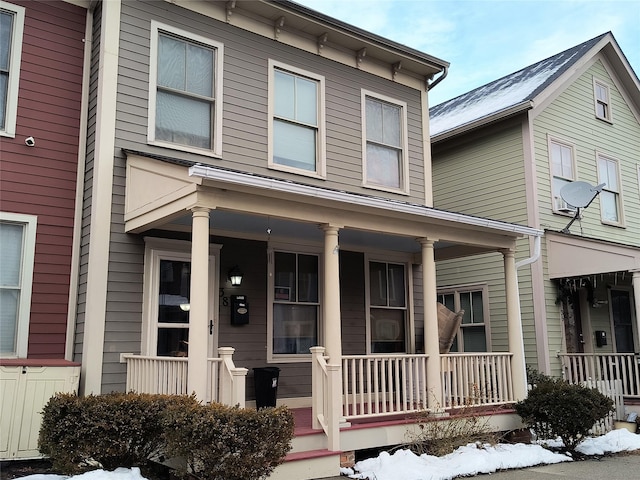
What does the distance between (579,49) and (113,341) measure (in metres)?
12.3

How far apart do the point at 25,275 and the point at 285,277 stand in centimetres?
365

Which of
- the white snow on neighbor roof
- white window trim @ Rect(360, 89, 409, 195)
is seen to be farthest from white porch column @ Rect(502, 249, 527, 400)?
the white snow on neighbor roof

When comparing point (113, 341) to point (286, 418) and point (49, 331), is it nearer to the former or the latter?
point (49, 331)

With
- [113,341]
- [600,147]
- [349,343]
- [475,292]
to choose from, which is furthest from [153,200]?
[600,147]

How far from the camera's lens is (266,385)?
8102 mm

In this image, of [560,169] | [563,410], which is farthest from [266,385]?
[560,169]

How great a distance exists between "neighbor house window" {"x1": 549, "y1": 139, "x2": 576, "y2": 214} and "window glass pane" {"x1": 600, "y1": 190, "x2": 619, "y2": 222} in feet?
4.23

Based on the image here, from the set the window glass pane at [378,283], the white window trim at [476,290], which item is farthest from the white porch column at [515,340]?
the white window trim at [476,290]

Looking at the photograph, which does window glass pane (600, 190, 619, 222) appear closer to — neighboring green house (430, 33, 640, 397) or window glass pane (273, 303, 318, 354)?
neighboring green house (430, 33, 640, 397)

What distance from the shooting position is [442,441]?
24.8ft

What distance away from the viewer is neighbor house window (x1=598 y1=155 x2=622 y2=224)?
44.9 feet

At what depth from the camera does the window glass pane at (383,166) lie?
10.3 meters

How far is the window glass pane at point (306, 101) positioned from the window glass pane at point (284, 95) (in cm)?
12

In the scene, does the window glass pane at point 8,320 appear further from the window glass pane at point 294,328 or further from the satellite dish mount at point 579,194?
the satellite dish mount at point 579,194
